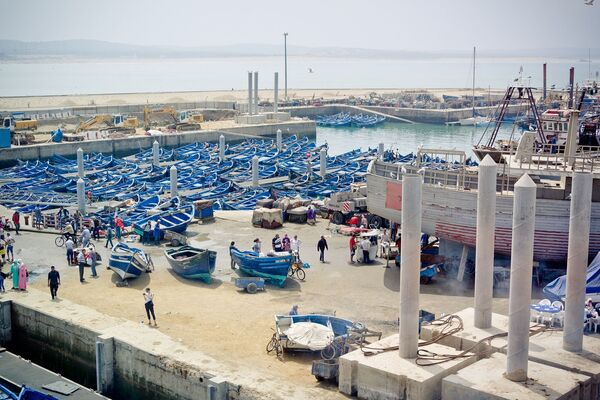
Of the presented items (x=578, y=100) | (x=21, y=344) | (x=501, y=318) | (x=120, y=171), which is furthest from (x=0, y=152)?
(x=501, y=318)

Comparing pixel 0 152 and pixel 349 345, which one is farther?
pixel 0 152

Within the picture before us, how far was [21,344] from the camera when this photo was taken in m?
23.0

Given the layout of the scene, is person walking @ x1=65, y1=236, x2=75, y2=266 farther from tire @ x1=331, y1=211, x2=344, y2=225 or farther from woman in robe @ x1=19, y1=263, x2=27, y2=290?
tire @ x1=331, y1=211, x2=344, y2=225

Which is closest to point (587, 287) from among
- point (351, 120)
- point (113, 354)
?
point (113, 354)

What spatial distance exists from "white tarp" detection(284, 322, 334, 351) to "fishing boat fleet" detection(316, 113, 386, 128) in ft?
281

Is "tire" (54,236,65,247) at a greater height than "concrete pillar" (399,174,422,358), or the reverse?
"concrete pillar" (399,174,422,358)

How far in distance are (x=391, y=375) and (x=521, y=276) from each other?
3.45m

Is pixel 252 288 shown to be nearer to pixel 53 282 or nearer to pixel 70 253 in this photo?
pixel 53 282

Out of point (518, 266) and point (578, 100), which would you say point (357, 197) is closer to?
point (578, 100)

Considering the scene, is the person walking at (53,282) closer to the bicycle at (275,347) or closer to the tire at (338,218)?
the bicycle at (275,347)

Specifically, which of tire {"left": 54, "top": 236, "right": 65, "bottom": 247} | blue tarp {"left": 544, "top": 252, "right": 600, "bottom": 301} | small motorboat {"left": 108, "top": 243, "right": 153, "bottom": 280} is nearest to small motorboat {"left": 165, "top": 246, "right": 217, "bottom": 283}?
small motorboat {"left": 108, "top": 243, "right": 153, "bottom": 280}

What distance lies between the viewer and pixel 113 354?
19922mm

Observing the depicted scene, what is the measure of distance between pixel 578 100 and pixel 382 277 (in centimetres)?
1144

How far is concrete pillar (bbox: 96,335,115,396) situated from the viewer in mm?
Result: 19766
